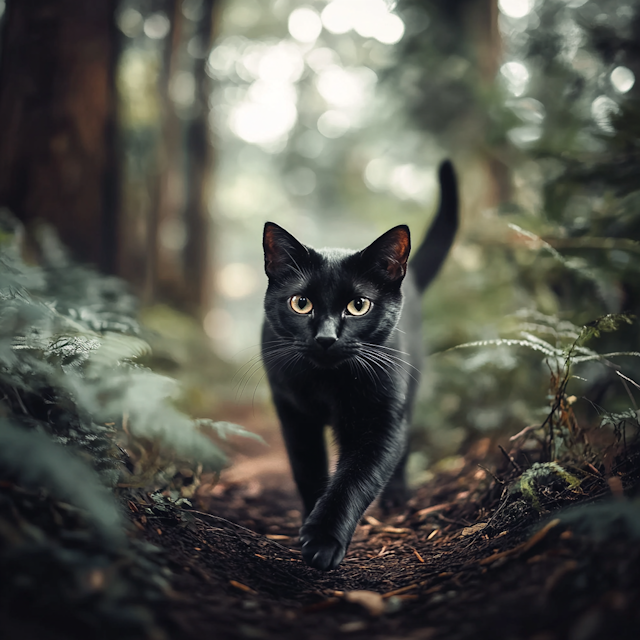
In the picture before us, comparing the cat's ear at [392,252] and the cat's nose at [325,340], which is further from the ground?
the cat's ear at [392,252]

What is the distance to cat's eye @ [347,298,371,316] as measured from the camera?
85.2 inches

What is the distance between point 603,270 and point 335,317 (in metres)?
1.56

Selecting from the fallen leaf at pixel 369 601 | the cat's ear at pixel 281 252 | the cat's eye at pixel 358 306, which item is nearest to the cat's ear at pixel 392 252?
the cat's eye at pixel 358 306

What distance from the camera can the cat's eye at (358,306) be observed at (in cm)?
216

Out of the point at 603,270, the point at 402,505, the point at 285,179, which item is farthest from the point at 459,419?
the point at 285,179

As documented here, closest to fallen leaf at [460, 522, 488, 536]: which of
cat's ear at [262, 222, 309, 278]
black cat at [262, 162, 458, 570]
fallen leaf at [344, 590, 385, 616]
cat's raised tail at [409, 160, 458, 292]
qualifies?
black cat at [262, 162, 458, 570]

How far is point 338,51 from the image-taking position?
28.4 feet

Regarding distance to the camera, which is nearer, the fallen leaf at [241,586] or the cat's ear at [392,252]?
the fallen leaf at [241,586]

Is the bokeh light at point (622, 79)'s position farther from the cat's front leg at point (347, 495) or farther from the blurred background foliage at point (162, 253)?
the cat's front leg at point (347, 495)

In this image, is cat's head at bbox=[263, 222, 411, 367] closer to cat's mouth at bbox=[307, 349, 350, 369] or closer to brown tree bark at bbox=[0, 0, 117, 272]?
cat's mouth at bbox=[307, 349, 350, 369]

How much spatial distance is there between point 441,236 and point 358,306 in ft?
4.59

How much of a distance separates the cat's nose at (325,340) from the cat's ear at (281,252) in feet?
1.51

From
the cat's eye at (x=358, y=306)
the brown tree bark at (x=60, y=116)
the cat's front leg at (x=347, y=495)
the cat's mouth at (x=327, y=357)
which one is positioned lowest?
the cat's front leg at (x=347, y=495)

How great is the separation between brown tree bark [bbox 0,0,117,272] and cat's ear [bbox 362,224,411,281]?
8.91 feet
